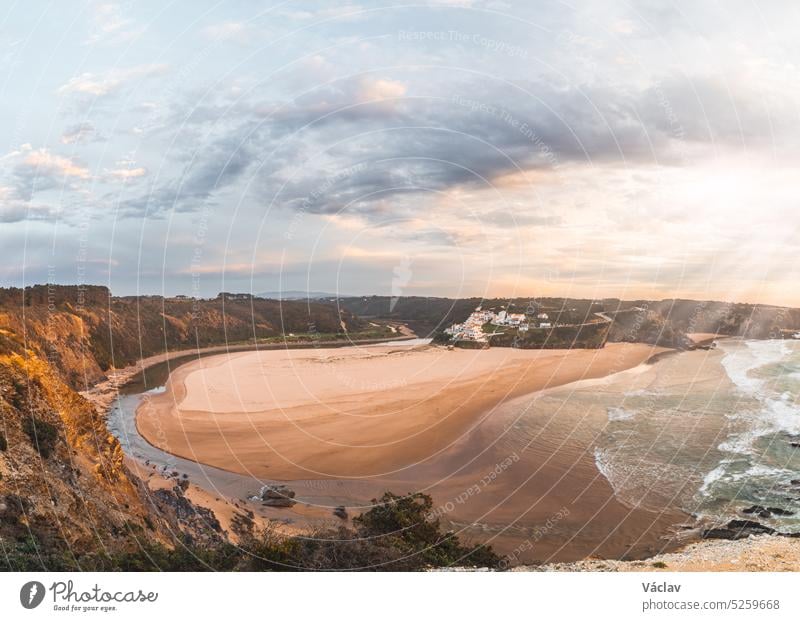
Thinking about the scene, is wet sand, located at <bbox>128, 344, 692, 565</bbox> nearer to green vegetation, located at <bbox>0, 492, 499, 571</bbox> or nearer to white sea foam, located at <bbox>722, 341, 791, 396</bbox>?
green vegetation, located at <bbox>0, 492, 499, 571</bbox>

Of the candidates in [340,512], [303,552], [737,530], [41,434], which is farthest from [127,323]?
[737,530]

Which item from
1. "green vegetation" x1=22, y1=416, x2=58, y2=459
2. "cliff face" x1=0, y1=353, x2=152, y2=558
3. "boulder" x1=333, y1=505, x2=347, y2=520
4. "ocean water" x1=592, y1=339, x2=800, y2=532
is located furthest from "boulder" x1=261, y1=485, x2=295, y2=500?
"ocean water" x1=592, y1=339, x2=800, y2=532

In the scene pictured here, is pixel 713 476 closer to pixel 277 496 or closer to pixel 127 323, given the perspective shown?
pixel 277 496

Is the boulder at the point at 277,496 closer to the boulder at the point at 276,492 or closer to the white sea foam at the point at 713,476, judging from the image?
the boulder at the point at 276,492

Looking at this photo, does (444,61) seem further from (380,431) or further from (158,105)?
(380,431)

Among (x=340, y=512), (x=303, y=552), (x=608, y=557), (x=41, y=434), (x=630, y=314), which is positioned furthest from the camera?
(x=630, y=314)
